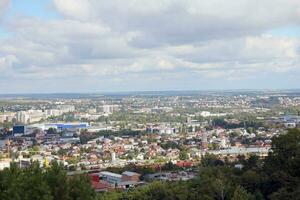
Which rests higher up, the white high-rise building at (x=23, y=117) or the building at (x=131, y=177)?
the building at (x=131, y=177)

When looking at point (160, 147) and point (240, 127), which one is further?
point (240, 127)

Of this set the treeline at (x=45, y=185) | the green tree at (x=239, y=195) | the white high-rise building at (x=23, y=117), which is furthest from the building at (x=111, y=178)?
the white high-rise building at (x=23, y=117)

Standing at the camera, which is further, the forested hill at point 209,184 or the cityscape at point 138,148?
the cityscape at point 138,148

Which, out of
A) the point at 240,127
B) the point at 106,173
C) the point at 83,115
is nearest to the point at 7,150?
the point at 106,173

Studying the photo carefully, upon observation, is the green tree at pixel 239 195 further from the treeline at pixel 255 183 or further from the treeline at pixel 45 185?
the treeline at pixel 45 185

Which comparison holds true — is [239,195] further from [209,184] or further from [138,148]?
[138,148]

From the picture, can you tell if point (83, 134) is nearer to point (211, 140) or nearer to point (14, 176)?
point (211, 140)

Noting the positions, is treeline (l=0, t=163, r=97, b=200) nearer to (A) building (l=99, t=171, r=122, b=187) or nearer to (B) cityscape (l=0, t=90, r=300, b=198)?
(B) cityscape (l=0, t=90, r=300, b=198)

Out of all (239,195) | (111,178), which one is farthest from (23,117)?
(239,195)

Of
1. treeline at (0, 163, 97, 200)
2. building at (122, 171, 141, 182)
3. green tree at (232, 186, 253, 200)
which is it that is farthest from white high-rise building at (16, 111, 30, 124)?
treeline at (0, 163, 97, 200)
